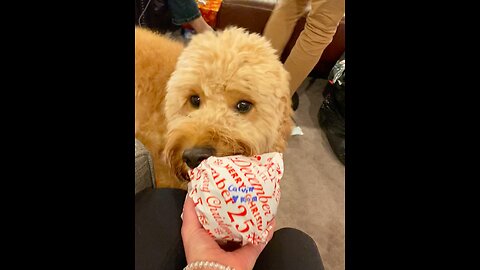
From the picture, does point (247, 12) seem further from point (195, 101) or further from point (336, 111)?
point (195, 101)

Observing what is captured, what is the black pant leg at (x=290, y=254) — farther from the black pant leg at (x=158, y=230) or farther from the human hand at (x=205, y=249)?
the black pant leg at (x=158, y=230)

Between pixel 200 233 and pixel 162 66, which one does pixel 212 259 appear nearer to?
pixel 200 233

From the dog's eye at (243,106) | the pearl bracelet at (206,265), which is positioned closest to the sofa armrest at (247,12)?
the dog's eye at (243,106)

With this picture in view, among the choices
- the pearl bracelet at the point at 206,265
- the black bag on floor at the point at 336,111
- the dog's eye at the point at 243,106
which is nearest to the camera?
the pearl bracelet at the point at 206,265

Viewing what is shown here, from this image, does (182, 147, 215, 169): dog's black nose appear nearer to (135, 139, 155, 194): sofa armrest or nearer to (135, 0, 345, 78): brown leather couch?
(135, 139, 155, 194): sofa armrest

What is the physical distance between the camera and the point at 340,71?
184cm

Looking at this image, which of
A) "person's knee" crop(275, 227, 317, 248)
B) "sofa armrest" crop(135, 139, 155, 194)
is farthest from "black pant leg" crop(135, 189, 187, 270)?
"person's knee" crop(275, 227, 317, 248)

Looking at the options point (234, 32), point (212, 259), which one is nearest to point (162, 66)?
point (234, 32)

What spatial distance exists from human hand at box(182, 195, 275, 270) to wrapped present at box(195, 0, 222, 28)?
1571mm

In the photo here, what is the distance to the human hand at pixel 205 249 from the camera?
0.67 meters

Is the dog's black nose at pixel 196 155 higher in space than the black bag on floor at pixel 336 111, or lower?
higher
